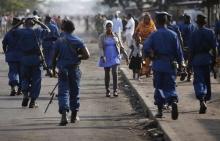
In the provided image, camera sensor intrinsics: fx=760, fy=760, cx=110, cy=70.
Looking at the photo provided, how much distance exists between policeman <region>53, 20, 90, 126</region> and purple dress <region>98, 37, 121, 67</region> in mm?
4192

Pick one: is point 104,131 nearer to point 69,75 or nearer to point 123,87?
point 69,75

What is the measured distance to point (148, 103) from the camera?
1502 centimetres

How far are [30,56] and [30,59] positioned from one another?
0.06m

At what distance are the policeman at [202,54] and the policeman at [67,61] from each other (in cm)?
218

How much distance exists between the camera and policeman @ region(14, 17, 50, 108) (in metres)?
14.8

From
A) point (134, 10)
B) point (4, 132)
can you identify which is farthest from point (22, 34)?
point (134, 10)

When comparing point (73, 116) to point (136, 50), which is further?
point (136, 50)

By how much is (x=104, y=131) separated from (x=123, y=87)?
7.84 m

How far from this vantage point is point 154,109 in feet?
46.2

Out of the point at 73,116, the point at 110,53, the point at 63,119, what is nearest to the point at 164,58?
the point at 73,116

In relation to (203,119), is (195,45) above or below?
above

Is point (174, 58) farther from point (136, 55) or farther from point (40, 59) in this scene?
point (136, 55)

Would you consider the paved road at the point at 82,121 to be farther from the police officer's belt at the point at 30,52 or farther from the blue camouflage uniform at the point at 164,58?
the police officer's belt at the point at 30,52

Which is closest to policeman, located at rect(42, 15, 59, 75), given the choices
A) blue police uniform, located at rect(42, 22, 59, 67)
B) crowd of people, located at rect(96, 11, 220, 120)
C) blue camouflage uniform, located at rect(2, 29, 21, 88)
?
blue police uniform, located at rect(42, 22, 59, 67)
